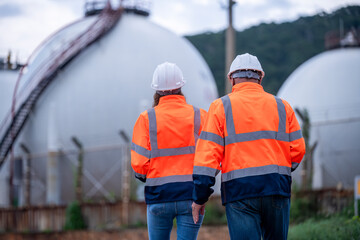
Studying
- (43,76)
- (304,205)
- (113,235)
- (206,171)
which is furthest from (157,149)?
(43,76)

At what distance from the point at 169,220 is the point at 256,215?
86cm

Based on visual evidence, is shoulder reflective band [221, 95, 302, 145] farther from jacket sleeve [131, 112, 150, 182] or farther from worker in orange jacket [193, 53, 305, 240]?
jacket sleeve [131, 112, 150, 182]

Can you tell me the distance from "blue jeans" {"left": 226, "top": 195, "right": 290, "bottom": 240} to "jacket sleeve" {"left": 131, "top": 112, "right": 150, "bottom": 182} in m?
0.91

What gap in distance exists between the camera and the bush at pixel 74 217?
61.2ft

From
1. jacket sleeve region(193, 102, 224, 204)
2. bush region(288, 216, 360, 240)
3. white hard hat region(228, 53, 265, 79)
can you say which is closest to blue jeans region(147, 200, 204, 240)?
jacket sleeve region(193, 102, 224, 204)

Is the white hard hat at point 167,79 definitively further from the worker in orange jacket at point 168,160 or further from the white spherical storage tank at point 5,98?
the white spherical storage tank at point 5,98

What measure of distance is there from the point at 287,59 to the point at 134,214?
134ft

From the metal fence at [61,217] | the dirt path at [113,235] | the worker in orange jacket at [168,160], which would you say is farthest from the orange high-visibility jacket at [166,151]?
the metal fence at [61,217]

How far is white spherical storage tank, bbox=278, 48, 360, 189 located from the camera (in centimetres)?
2355

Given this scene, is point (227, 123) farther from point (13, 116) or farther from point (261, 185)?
point (13, 116)

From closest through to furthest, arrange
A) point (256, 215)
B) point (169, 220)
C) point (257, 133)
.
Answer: point (256, 215), point (257, 133), point (169, 220)

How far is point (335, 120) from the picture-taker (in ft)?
76.7

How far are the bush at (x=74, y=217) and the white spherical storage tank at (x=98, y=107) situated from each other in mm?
2760

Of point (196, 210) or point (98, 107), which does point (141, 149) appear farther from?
point (98, 107)
